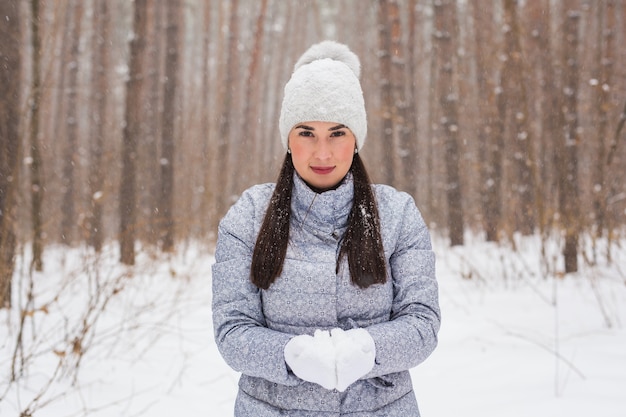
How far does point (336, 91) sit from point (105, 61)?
43.5 ft

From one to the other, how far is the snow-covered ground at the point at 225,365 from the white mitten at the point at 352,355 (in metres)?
1.64

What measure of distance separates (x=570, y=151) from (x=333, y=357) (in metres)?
6.56

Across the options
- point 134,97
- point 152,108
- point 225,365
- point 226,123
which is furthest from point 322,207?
point 152,108

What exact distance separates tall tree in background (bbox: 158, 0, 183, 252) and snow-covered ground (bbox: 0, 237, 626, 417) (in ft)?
12.6

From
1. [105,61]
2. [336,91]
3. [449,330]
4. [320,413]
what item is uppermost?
[105,61]

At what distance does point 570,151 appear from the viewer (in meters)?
6.81

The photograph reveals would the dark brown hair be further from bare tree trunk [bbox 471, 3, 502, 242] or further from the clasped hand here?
bare tree trunk [bbox 471, 3, 502, 242]

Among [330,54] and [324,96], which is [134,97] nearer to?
[330,54]

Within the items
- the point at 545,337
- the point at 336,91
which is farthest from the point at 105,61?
the point at 336,91

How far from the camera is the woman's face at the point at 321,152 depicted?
59.9 inches

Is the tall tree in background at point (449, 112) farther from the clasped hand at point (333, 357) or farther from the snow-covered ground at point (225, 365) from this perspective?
the clasped hand at point (333, 357)

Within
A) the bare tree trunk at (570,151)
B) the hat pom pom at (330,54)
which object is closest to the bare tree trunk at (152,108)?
the bare tree trunk at (570,151)

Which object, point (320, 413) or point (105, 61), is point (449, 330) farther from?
point (105, 61)

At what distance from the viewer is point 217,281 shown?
145 cm
